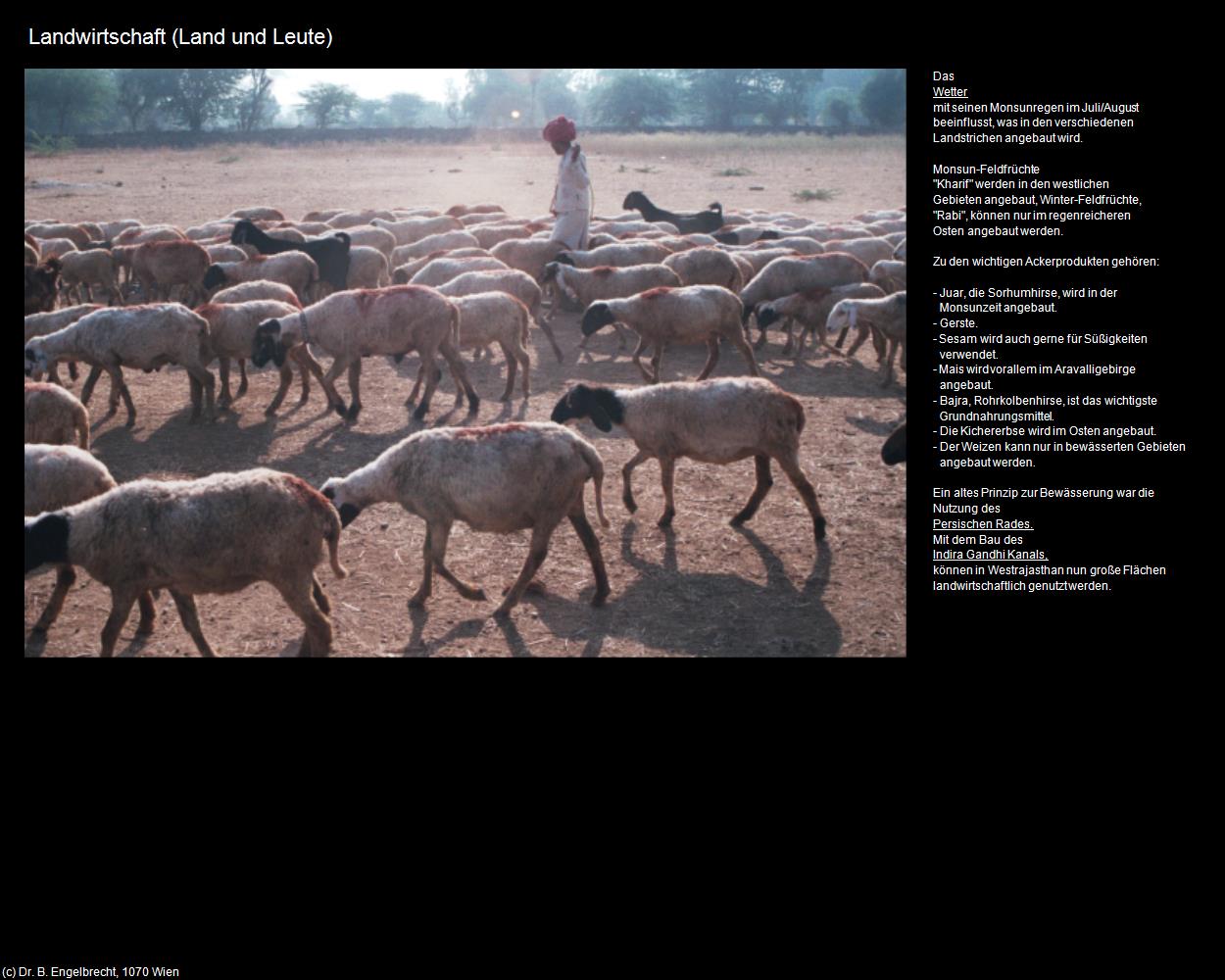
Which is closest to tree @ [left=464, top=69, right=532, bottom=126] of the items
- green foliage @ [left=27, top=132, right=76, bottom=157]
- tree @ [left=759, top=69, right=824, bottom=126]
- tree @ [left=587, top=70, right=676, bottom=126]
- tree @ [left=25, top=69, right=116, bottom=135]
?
tree @ [left=587, top=70, right=676, bottom=126]

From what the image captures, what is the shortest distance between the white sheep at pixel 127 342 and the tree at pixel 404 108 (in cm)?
15392

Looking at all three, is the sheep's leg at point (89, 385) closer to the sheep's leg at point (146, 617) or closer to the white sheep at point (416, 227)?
the sheep's leg at point (146, 617)

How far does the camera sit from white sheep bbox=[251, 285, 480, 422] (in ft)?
35.5

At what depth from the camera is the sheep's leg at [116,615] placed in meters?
5.62

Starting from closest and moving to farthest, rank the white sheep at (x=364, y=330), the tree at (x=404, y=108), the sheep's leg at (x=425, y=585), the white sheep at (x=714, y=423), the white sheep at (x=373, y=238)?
the sheep's leg at (x=425, y=585) < the white sheep at (x=714, y=423) < the white sheep at (x=364, y=330) < the white sheep at (x=373, y=238) < the tree at (x=404, y=108)

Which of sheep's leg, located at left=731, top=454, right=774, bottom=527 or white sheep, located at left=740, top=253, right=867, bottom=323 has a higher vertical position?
white sheep, located at left=740, top=253, right=867, bottom=323

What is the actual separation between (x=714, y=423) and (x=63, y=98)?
243ft

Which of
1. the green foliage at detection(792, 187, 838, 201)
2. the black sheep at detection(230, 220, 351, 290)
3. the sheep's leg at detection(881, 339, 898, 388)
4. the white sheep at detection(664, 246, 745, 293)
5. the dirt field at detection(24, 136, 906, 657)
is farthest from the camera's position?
the green foliage at detection(792, 187, 838, 201)

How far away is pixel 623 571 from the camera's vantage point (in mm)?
7387

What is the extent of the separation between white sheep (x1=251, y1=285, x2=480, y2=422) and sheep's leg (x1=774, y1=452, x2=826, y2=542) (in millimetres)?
4895

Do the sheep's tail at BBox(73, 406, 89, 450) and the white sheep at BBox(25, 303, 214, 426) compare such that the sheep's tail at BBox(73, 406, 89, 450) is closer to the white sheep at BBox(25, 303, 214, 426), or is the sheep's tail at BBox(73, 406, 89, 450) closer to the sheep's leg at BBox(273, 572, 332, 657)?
the white sheep at BBox(25, 303, 214, 426)

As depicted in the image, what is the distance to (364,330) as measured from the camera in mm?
10820

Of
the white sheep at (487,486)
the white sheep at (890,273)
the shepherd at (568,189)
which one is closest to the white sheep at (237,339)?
the white sheep at (487,486)

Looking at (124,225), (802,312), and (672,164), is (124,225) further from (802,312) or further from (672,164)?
(672,164)
